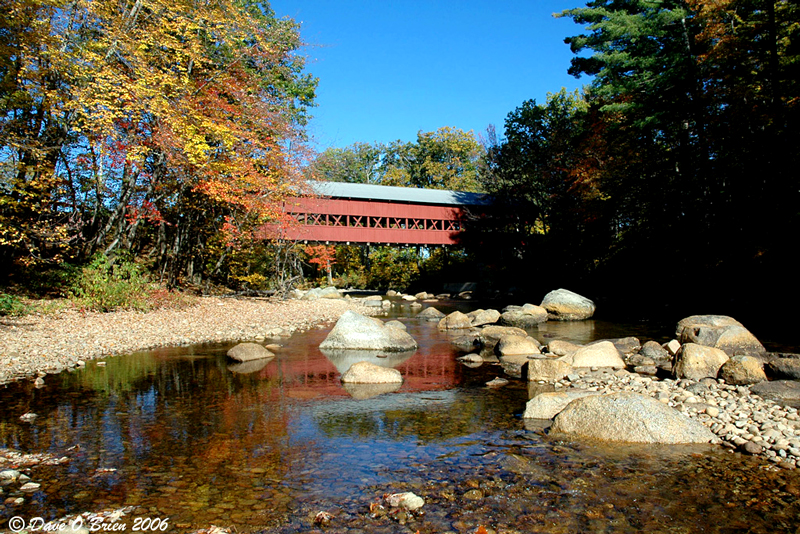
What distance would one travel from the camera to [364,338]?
11.0 meters

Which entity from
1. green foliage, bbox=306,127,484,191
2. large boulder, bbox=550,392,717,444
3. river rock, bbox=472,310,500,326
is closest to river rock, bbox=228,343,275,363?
large boulder, bbox=550,392,717,444

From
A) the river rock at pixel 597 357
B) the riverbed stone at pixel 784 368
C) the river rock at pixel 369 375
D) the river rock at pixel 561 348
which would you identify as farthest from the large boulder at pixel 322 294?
the riverbed stone at pixel 784 368

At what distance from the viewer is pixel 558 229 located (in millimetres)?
29891

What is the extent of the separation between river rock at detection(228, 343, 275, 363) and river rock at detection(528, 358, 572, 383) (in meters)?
4.86

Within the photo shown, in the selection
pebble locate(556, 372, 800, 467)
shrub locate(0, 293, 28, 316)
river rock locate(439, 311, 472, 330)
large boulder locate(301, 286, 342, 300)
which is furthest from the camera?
large boulder locate(301, 286, 342, 300)

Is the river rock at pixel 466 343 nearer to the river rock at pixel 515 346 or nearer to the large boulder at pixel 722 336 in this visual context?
the river rock at pixel 515 346

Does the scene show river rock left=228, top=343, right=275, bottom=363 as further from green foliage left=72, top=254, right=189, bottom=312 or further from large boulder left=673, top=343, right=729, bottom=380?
large boulder left=673, top=343, right=729, bottom=380

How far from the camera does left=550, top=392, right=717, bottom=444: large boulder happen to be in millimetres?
5328

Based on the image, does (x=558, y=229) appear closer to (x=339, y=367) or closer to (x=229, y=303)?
(x=229, y=303)

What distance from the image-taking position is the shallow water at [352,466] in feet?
12.3

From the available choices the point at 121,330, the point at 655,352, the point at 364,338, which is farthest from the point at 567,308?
the point at 121,330

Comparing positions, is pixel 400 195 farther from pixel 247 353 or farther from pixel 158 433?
pixel 158 433

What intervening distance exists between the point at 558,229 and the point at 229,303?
64.7 ft

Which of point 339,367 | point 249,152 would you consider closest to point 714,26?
point 249,152
